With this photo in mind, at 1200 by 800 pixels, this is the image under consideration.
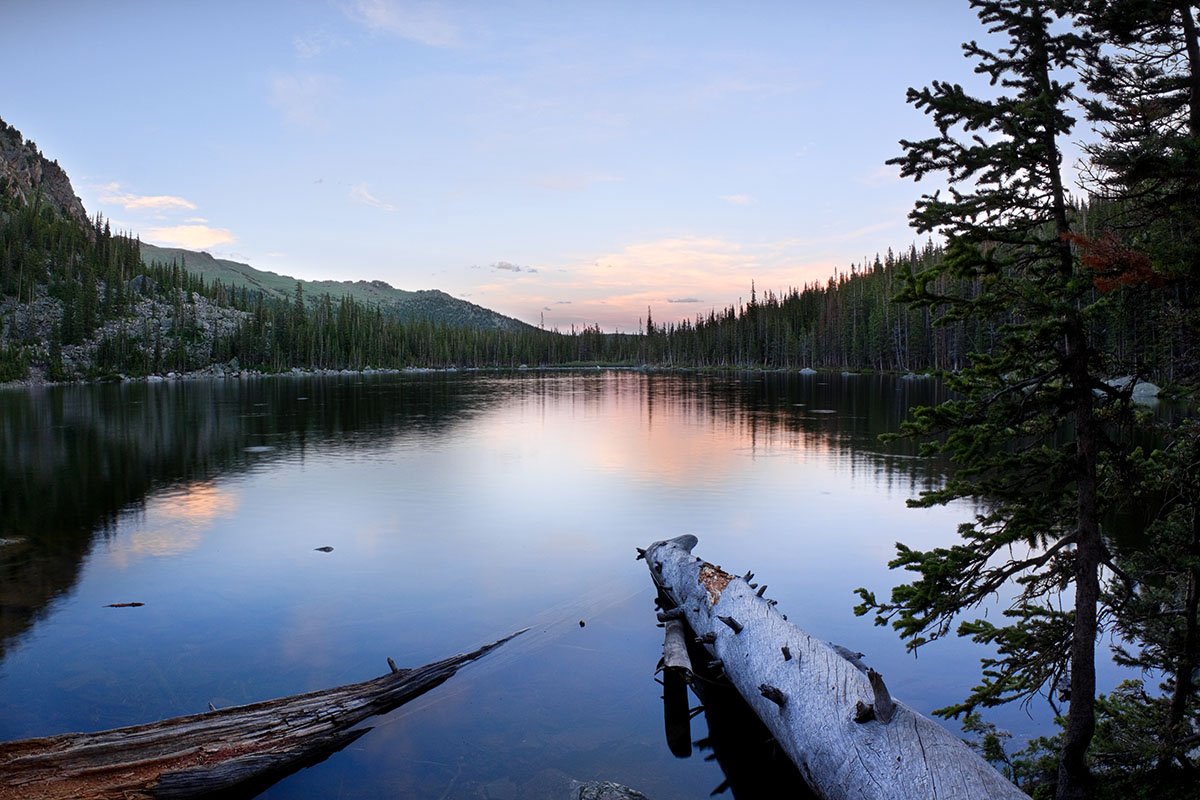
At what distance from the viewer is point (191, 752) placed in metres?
7.85

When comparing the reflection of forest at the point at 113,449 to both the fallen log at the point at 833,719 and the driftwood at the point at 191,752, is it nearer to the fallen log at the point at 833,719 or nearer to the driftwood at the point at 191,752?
the driftwood at the point at 191,752

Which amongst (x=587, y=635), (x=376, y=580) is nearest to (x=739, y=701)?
(x=587, y=635)

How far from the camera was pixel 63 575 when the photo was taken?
16.8 m

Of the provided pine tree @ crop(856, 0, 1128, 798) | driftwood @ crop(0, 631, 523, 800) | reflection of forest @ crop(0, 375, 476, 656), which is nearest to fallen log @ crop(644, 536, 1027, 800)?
pine tree @ crop(856, 0, 1128, 798)

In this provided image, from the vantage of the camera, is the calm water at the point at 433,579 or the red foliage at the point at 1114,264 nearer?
the red foliage at the point at 1114,264

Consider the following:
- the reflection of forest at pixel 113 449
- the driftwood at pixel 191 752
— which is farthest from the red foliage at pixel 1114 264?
the reflection of forest at pixel 113 449

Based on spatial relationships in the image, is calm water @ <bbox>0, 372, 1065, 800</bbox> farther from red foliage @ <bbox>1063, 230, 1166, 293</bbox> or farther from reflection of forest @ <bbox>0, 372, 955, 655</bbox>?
red foliage @ <bbox>1063, 230, 1166, 293</bbox>

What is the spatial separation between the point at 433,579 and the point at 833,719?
38.3ft

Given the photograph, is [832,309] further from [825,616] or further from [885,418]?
[825,616]

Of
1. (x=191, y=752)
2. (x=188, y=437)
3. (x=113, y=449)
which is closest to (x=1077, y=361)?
(x=191, y=752)

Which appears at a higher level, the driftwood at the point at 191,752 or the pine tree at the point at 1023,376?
the pine tree at the point at 1023,376

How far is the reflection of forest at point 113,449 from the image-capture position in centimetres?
1812

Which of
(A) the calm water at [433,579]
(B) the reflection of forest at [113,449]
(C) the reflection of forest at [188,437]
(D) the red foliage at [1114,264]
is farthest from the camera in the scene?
(C) the reflection of forest at [188,437]

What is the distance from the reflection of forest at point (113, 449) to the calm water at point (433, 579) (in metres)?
0.20
